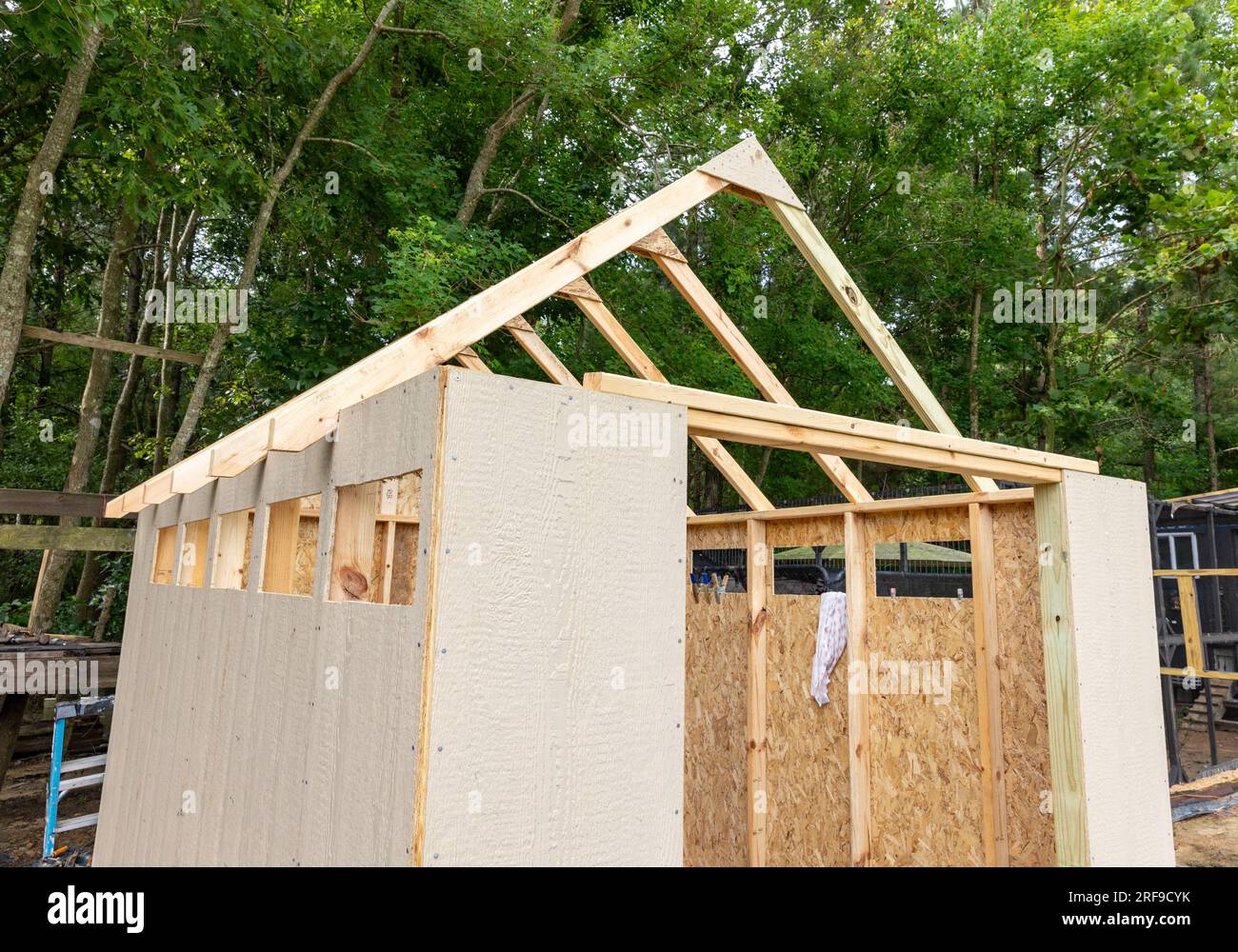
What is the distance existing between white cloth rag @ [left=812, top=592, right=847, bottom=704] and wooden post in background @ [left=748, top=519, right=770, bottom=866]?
Answer: 0.48 meters

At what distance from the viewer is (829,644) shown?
537 cm

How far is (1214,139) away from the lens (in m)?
11.5

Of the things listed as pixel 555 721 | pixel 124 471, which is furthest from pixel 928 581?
pixel 124 471

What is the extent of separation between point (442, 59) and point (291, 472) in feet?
29.9

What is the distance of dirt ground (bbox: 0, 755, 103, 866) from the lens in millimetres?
6910

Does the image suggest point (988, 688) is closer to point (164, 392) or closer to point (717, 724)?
point (717, 724)

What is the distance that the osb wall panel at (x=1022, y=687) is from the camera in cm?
444

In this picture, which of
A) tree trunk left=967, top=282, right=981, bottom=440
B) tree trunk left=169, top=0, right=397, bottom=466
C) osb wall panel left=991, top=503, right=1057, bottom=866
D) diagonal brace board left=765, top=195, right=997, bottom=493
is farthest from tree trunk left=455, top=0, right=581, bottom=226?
tree trunk left=967, top=282, right=981, bottom=440

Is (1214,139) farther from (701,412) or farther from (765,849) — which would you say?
(701,412)

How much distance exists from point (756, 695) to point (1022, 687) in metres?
1.82

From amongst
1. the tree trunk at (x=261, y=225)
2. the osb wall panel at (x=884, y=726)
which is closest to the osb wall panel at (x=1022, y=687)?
the osb wall panel at (x=884, y=726)

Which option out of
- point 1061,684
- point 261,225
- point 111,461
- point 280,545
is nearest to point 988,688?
point 1061,684

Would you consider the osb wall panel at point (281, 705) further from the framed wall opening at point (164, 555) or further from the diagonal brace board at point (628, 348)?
the diagonal brace board at point (628, 348)

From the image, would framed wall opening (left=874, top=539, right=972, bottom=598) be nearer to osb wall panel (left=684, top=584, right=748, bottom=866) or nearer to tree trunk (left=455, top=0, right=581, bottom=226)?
osb wall panel (left=684, top=584, right=748, bottom=866)
